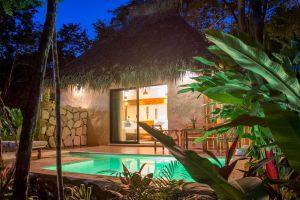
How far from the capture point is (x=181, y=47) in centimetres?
677

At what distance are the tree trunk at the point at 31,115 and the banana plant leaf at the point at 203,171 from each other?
1462 mm

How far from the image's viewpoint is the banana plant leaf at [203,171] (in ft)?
Answer: 2.50

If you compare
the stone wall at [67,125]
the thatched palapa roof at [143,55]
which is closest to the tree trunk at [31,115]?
the thatched palapa roof at [143,55]

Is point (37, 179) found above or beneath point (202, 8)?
beneath

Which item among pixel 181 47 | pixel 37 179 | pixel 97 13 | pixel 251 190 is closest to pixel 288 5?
pixel 181 47

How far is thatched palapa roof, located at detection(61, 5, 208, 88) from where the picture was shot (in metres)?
6.65

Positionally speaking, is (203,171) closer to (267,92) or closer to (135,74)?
(267,92)

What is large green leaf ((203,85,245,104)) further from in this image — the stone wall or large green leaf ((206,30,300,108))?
the stone wall

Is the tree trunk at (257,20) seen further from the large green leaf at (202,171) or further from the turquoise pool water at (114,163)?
the turquoise pool water at (114,163)

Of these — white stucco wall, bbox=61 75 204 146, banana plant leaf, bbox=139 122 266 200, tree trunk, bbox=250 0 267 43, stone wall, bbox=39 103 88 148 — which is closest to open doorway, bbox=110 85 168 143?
white stucco wall, bbox=61 75 204 146

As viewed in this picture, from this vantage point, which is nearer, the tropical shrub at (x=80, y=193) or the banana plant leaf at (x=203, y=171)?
the banana plant leaf at (x=203, y=171)

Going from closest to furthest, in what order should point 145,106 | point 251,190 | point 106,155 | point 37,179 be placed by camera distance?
1. point 251,190
2. point 37,179
3. point 106,155
4. point 145,106

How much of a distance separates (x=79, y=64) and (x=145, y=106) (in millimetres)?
3565

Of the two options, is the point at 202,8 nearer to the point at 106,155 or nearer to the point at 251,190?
the point at 106,155
